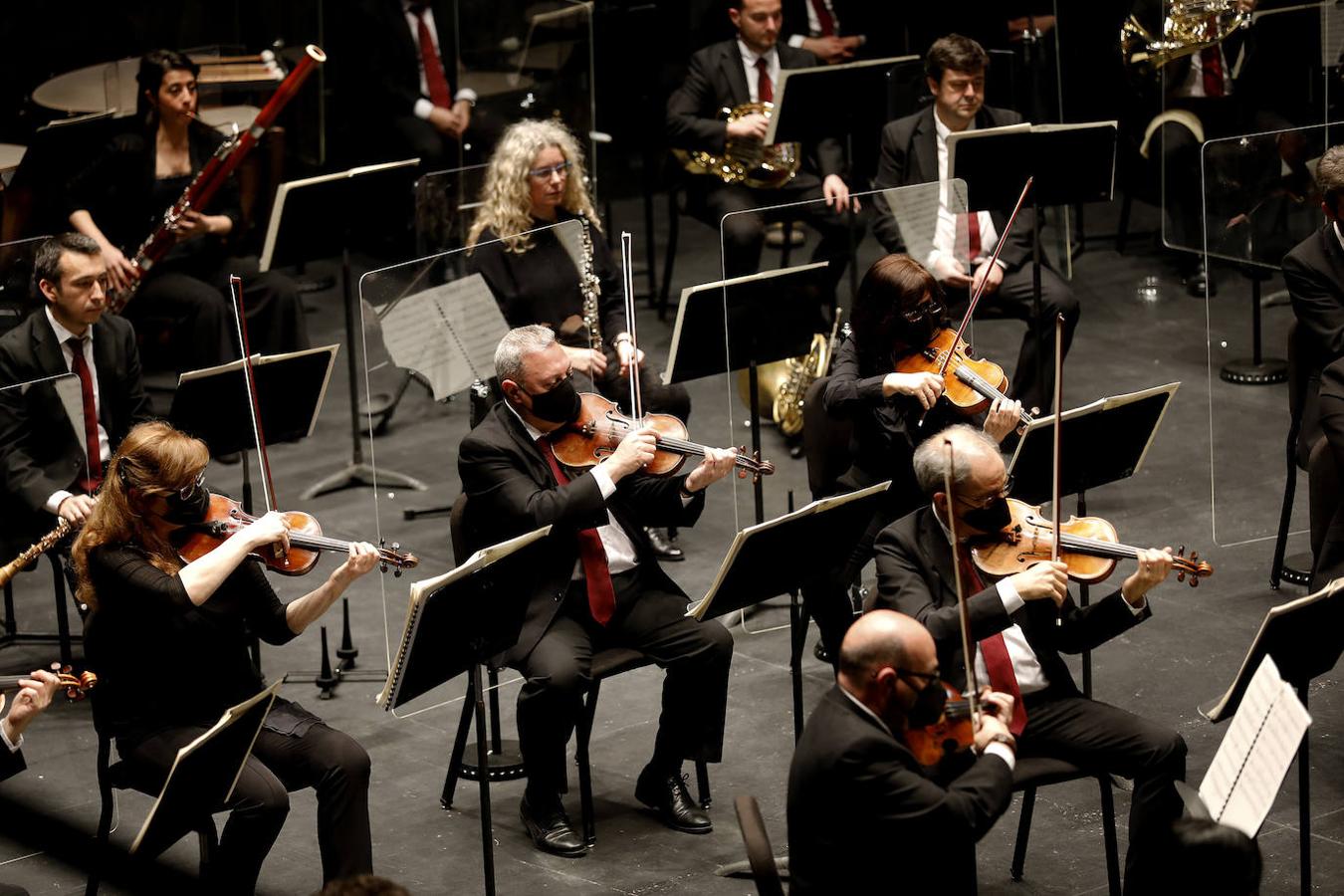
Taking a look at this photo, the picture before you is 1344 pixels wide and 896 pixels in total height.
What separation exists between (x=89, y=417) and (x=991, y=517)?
2.85 m

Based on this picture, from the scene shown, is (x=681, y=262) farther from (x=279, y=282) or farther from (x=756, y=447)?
(x=756, y=447)

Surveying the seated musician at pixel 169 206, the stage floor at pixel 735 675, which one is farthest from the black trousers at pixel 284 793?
the seated musician at pixel 169 206

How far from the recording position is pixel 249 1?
970cm

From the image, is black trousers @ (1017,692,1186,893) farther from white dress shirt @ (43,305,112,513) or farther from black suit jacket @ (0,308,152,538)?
white dress shirt @ (43,305,112,513)

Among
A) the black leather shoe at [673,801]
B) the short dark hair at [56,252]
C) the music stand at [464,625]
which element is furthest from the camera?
the short dark hair at [56,252]

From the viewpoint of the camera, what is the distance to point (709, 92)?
8.09 meters

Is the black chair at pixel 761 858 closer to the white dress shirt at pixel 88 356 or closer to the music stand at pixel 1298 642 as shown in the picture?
the music stand at pixel 1298 642

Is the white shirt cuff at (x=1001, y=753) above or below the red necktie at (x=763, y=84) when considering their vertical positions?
below

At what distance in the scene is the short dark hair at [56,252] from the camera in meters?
5.80

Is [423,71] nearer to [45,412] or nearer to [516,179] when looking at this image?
[516,179]

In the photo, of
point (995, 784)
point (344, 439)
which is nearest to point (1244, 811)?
point (995, 784)

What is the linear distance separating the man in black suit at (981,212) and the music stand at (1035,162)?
1.29 feet

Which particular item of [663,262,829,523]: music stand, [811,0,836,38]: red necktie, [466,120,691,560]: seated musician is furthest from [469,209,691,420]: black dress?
[811,0,836,38]: red necktie

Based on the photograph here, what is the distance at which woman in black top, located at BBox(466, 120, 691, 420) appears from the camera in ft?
20.6
